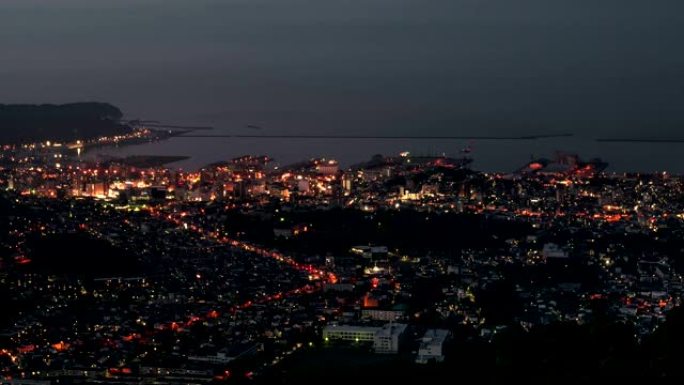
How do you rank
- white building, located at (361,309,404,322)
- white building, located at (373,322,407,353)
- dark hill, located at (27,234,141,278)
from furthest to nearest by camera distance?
dark hill, located at (27,234,141,278) → white building, located at (361,309,404,322) → white building, located at (373,322,407,353)

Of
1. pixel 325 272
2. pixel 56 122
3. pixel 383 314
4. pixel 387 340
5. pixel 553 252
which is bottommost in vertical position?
pixel 387 340

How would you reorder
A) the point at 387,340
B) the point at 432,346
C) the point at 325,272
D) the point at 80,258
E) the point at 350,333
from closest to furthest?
1. the point at 432,346
2. the point at 387,340
3. the point at 350,333
4. the point at 325,272
5. the point at 80,258

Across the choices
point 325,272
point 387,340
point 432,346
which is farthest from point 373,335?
point 325,272

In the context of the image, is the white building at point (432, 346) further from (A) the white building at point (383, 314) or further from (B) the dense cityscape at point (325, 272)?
(A) the white building at point (383, 314)

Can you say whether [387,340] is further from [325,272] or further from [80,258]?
[80,258]

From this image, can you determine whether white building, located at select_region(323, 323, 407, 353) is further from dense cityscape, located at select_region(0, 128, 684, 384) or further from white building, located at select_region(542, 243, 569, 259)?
white building, located at select_region(542, 243, 569, 259)

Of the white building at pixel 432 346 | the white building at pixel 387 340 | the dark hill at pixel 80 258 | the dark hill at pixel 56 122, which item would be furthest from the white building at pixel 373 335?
the dark hill at pixel 56 122

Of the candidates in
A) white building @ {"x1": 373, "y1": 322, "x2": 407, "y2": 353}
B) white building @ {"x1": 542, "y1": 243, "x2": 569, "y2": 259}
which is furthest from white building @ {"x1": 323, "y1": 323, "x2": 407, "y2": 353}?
white building @ {"x1": 542, "y1": 243, "x2": 569, "y2": 259}
